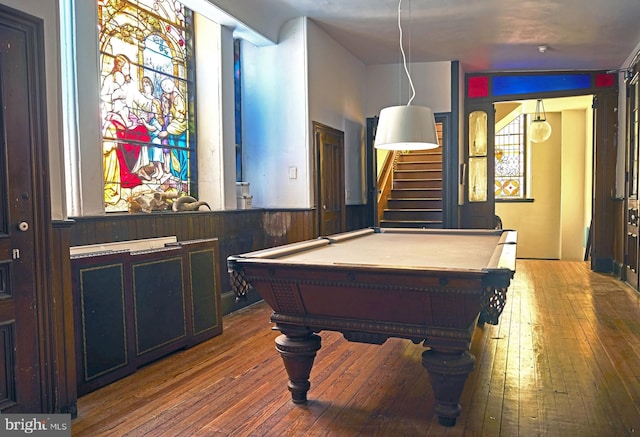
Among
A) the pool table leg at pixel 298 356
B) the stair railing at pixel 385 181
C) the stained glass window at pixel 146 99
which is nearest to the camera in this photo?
A: the pool table leg at pixel 298 356

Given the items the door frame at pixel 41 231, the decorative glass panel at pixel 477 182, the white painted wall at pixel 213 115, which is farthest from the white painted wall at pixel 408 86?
the door frame at pixel 41 231

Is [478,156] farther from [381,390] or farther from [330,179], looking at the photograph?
[381,390]

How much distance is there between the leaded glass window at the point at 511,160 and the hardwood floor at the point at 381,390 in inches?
267

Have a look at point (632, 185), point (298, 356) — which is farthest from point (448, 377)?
point (632, 185)

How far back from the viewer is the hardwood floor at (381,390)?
2273mm

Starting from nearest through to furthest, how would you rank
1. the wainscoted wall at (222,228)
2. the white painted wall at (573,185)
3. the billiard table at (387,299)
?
the billiard table at (387,299), the wainscoted wall at (222,228), the white painted wall at (573,185)

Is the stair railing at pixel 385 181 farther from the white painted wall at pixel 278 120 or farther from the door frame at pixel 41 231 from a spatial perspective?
the door frame at pixel 41 231

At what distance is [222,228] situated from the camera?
446 cm

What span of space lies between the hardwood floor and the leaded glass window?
677cm

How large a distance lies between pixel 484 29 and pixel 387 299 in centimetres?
424

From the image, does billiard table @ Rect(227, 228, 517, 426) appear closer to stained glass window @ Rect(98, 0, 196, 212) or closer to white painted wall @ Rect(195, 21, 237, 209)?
stained glass window @ Rect(98, 0, 196, 212)

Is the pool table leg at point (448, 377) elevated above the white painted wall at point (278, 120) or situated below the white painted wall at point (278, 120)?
below

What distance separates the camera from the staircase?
845cm

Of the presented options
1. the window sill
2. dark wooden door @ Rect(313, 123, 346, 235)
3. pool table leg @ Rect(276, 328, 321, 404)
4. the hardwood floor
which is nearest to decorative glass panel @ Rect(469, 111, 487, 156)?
dark wooden door @ Rect(313, 123, 346, 235)
